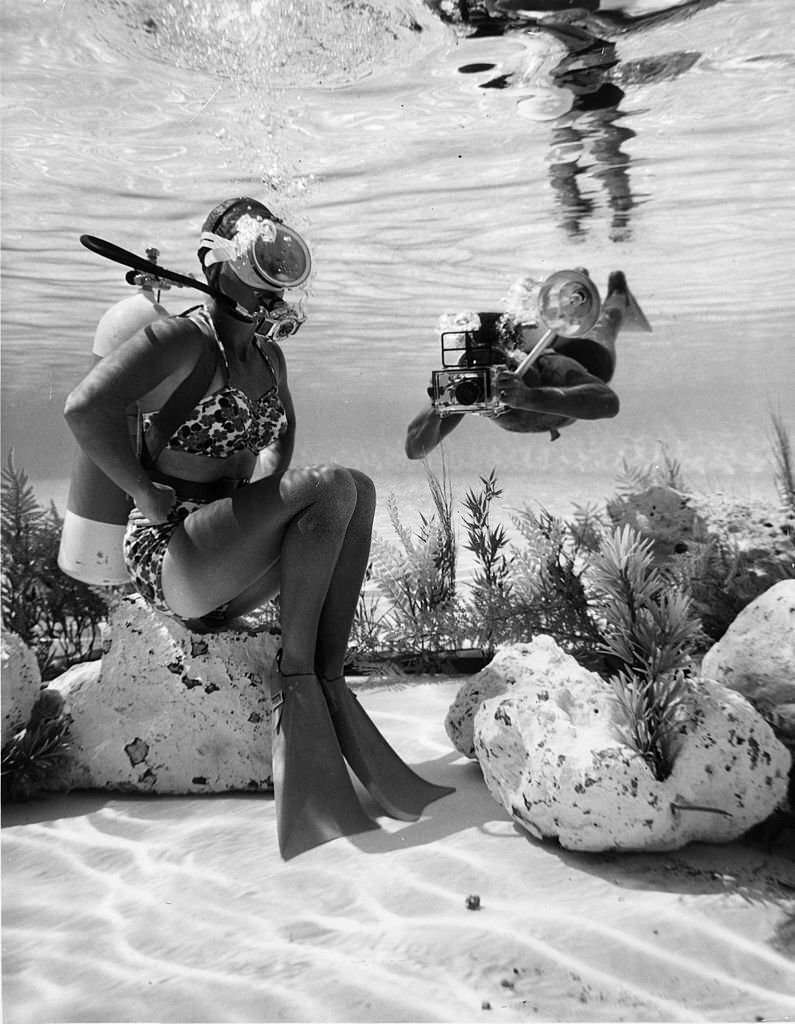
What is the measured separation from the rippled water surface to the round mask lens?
3439mm

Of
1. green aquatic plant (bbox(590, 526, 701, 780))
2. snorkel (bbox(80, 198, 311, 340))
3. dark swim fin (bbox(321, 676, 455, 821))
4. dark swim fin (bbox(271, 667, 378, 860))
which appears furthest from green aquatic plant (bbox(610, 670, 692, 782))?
snorkel (bbox(80, 198, 311, 340))

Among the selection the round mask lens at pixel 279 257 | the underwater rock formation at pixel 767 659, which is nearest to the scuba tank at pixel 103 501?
the round mask lens at pixel 279 257

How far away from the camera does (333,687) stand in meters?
3.60

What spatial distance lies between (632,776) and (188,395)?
94.2 inches

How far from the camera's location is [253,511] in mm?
3275

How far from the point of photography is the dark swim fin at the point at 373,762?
11.4 feet

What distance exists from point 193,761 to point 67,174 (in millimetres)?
8958

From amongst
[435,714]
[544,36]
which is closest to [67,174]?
[544,36]

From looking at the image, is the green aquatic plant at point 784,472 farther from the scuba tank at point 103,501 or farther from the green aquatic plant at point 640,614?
the scuba tank at point 103,501

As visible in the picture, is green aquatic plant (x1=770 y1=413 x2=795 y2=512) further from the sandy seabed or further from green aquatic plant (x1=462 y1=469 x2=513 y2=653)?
the sandy seabed

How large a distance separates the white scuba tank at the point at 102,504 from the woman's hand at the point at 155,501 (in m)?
0.47

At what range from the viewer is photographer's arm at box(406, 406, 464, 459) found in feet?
14.8

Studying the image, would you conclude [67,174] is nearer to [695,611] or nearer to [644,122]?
[644,122]

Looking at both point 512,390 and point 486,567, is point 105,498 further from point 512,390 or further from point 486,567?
point 486,567
